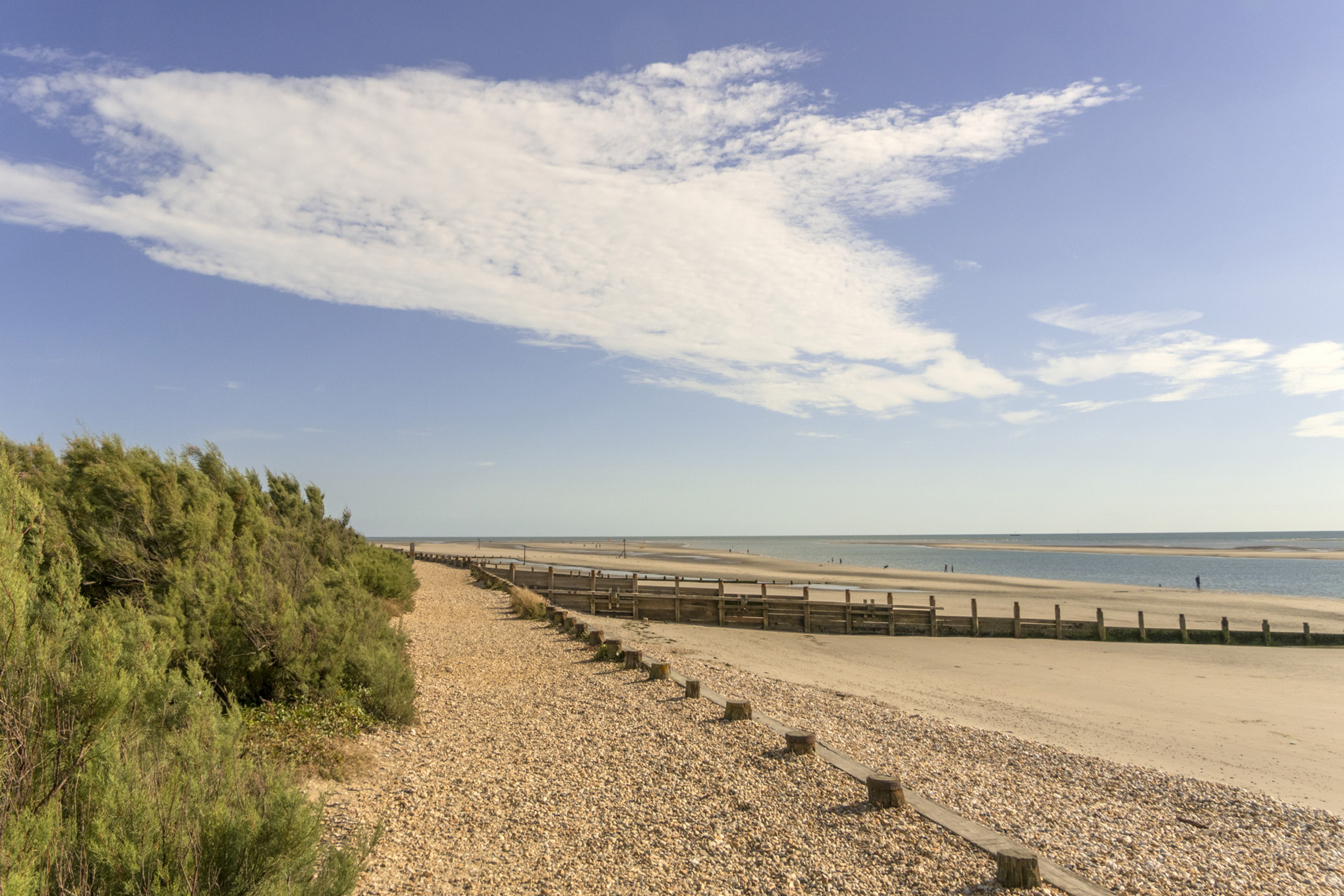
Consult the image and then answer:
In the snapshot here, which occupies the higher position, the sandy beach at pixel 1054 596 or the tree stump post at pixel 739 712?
the tree stump post at pixel 739 712

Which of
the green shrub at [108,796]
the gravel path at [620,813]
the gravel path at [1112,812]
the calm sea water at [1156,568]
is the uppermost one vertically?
the green shrub at [108,796]

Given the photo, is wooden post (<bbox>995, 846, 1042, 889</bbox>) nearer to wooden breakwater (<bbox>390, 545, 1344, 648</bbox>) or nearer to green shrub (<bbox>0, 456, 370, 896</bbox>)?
green shrub (<bbox>0, 456, 370, 896</bbox>)

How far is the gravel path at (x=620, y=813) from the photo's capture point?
4.74 m

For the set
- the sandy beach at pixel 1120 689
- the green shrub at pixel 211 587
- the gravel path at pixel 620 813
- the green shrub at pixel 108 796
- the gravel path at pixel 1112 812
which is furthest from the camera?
the sandy beach at pixel 1120 689

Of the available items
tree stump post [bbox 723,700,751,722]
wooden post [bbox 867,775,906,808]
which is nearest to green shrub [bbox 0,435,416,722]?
tree stump post [bbox 723,700,751,722]

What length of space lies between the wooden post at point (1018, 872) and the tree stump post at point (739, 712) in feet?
13.2

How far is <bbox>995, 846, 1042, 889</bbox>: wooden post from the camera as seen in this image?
4.53 meters

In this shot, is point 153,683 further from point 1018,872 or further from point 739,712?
point 739,712

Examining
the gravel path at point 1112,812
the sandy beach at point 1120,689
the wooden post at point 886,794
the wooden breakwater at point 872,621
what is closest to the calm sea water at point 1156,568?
the sandy beach at point 1120,689

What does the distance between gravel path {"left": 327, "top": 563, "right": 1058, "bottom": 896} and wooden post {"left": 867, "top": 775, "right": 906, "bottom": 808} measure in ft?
0.29

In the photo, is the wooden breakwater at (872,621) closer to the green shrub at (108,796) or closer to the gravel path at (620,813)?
the gravel path at (620,813)

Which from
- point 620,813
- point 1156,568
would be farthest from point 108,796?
point 1156,568

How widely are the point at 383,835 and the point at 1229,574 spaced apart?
71.1 metres

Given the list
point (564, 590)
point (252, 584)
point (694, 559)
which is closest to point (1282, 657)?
point (564, 590)
